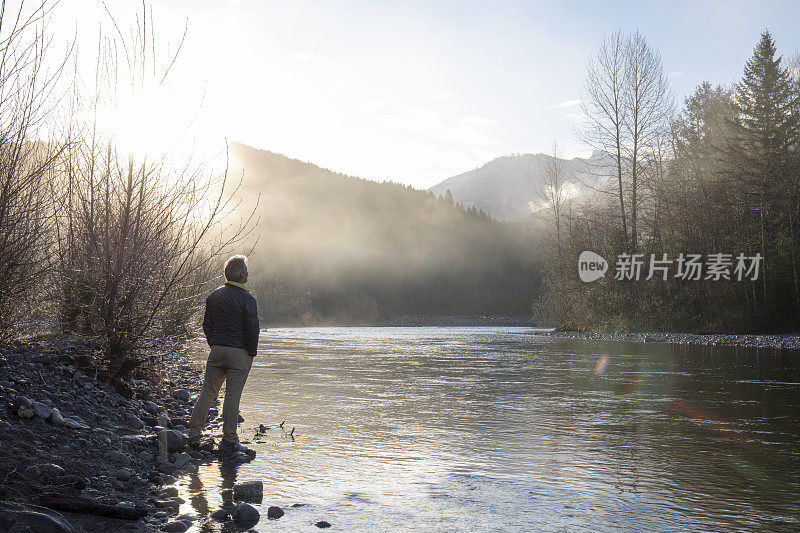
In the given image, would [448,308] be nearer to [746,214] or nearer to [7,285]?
[746,214]

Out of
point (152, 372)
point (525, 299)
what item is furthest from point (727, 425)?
point (525, 299)

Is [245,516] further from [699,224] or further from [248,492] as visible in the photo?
[699,224]

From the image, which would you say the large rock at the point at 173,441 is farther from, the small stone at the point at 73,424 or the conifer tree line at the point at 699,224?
the conifer tree line at the point at 699,224

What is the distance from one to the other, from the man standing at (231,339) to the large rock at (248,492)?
182 cm

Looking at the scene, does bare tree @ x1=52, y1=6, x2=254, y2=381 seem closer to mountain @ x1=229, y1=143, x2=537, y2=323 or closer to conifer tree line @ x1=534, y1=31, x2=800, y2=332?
conifer tree line @ x1=534, y1=31, x2=800, y2=332

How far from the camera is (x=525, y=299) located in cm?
15875

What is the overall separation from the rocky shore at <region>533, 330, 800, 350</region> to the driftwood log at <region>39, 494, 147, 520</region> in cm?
2934

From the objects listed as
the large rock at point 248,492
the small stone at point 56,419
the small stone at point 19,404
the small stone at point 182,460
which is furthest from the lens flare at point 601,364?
the small stone at point 19,404

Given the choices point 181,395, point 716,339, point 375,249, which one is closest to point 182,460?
point 181,395

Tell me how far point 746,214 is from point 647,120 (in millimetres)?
7972

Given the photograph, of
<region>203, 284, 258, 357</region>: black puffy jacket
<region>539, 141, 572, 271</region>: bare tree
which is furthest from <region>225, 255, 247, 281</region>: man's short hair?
<region>539, 141, 572, 271</region>: bare tree

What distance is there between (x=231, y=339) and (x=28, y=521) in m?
3.48

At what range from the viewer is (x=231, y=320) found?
7574mm

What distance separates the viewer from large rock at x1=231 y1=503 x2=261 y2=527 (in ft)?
16.6
